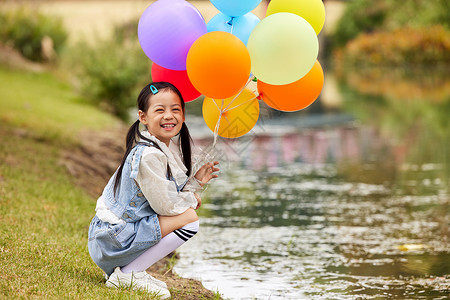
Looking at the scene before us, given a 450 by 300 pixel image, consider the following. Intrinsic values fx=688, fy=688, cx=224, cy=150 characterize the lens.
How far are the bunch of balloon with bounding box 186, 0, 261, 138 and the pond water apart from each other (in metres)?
0.16

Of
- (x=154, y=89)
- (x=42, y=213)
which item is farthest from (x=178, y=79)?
(x=42, y=213)

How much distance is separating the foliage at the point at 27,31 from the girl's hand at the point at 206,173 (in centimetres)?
1417

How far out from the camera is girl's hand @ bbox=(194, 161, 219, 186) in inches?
150

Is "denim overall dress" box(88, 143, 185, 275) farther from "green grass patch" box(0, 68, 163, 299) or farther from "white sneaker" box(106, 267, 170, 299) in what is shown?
"green grass patch" box(0, 68, 163, 299)

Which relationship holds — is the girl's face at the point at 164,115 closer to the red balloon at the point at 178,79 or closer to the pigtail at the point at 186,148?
the pigtail at the point at 186,148

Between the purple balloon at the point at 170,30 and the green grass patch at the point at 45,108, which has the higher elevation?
the green grass patch at the point at 45,108

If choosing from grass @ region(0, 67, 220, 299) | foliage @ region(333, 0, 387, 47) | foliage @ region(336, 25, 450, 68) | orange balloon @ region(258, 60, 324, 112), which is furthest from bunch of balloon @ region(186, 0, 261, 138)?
foliage @ region(333, 0, 387, 47)

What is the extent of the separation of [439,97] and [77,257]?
13.9 m

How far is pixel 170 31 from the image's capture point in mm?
3867

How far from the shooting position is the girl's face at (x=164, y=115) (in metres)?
3.79

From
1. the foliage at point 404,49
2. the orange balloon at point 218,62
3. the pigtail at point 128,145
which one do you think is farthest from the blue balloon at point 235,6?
the foliage at point 404,49

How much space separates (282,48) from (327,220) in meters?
2.90

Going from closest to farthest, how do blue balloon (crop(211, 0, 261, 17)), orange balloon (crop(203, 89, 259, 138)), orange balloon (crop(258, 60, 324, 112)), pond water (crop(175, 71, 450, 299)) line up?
blue balloon (crop(211, 0, 261, 17))
orange balloon (crop(258, 60, 324, 112))
orange balloon (crop(203, 89, 259, 138))
pond water (crop(175, 71, 450, 299))

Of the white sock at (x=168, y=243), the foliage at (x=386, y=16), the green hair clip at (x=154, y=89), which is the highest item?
the foliage at (x=386, y=16)
